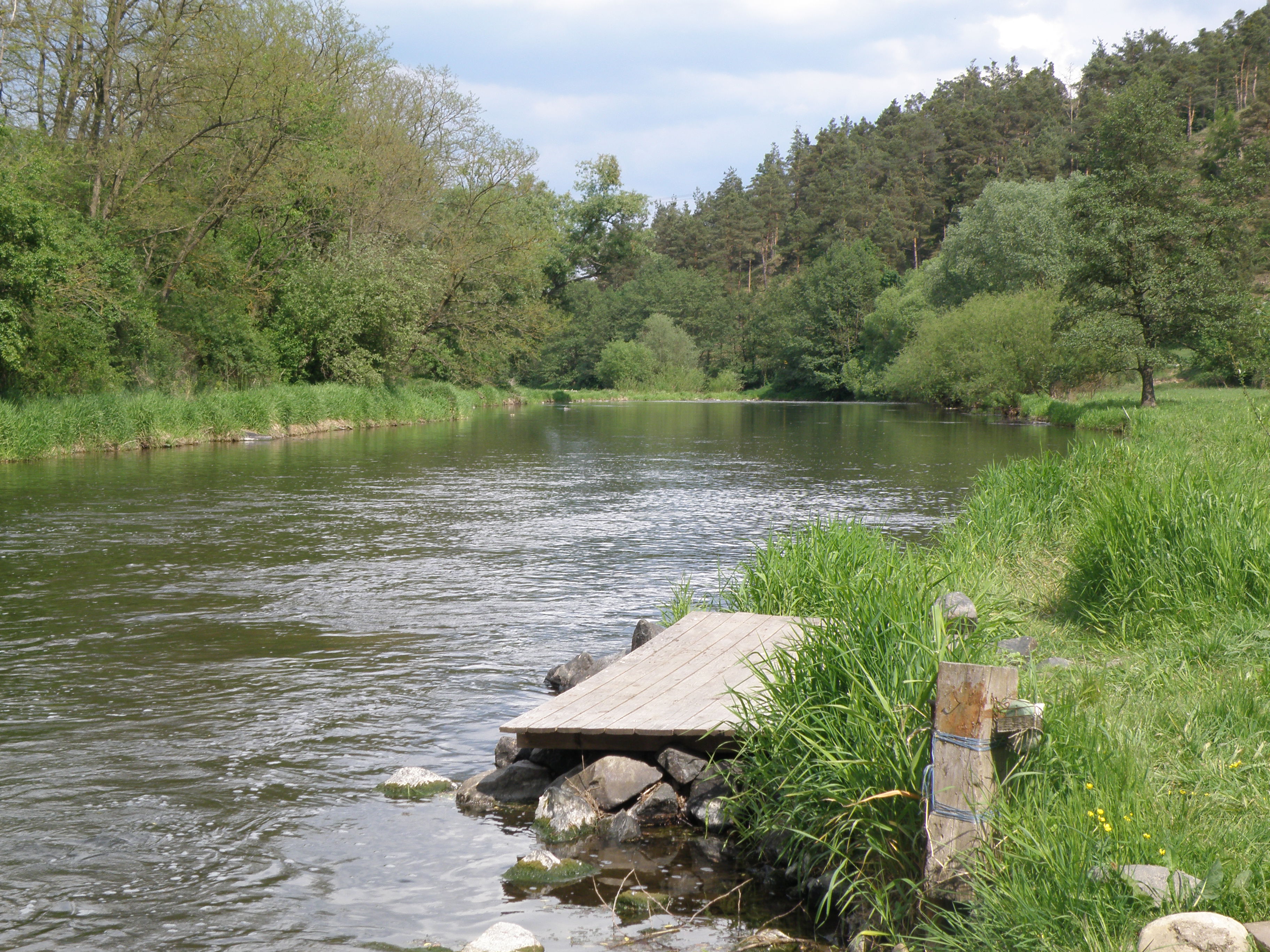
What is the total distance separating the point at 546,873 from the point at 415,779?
152 centimetres

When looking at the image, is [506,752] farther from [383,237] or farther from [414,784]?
[383,237]

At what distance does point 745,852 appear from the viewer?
238 inches

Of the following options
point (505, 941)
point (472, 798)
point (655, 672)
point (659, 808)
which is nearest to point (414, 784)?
point (472, 798)

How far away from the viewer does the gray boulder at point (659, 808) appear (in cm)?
645

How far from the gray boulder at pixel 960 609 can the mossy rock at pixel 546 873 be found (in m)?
2.59

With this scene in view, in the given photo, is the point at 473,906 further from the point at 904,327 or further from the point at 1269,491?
the point at 904,327

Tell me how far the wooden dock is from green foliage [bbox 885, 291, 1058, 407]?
45.5m

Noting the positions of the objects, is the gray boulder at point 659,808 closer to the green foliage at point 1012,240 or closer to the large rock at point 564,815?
the large rock at point 564,815

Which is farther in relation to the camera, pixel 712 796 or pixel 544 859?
pixel 712 796

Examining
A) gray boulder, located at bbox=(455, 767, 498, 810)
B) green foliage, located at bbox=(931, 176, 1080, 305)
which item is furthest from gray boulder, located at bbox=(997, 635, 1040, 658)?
green foliage, located at bbox=(931, 176, 1080, 305)

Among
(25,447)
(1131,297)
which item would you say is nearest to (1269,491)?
(25,447)

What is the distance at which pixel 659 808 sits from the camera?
6.48 m

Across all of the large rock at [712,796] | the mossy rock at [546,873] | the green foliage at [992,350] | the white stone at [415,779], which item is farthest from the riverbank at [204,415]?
the green foliage at [992,350]

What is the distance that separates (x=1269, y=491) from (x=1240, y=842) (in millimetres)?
6209
